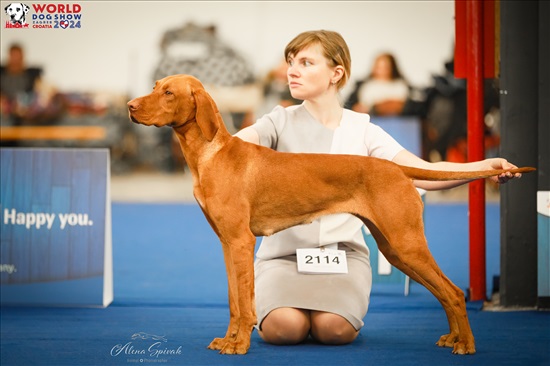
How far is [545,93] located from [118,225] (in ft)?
16.3

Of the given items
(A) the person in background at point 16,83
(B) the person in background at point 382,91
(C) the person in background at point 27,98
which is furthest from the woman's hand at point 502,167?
(C) the person in background at point 27,98

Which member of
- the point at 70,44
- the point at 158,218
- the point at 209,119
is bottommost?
the point at 158,218

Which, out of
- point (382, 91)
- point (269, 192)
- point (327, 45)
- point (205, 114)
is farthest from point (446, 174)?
point (382, 91)

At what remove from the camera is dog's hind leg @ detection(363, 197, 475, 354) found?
2.85 m

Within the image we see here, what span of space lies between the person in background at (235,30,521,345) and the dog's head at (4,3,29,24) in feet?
3.69

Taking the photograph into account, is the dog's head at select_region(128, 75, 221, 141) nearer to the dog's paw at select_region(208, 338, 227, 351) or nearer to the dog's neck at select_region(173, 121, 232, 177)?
the dog's neck at select_region(173, 121, 232, 177)

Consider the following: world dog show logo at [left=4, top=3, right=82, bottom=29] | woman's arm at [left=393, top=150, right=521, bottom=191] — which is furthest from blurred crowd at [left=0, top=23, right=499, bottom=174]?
woman's arm at [left=393, top=150, right=521, bottom=191]

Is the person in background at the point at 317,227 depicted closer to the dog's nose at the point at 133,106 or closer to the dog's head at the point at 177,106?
the dog's head at the point at 177,106

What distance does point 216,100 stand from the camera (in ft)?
23.5

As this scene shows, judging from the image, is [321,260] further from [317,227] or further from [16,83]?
[16,83]

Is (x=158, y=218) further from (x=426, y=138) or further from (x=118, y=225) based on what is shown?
(x=426, y=138)

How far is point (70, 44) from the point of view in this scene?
6.11m

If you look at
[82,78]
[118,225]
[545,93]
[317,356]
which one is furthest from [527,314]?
[82,78]

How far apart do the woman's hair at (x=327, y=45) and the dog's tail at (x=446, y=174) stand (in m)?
0.64
